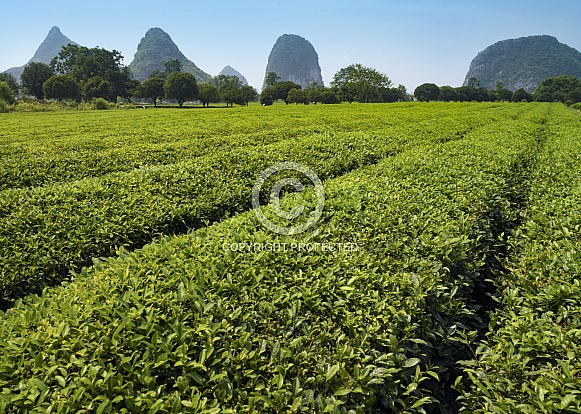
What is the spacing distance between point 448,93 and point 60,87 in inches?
3910

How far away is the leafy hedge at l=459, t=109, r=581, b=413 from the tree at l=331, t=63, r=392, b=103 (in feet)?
279

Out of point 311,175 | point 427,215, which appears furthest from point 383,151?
point 427,215

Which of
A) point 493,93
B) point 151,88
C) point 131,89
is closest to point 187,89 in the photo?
point 151,88

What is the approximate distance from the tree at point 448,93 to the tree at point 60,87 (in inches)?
3790

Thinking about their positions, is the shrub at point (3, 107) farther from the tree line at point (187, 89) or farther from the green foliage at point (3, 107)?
the tree line at point (187, 89)

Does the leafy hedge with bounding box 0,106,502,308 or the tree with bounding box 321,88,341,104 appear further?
the tree with bounding box 321,88,341,104

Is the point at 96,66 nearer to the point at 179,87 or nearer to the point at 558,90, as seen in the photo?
the point at 179,87

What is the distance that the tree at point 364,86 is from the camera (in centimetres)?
8362

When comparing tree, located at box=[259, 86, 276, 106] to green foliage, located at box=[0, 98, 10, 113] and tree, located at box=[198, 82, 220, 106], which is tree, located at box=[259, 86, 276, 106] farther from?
green foliage, located at box=[0, 98, 10, 113]

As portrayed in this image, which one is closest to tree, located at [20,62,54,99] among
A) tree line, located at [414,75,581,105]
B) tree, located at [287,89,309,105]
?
tree, located at [287,89,309,105]

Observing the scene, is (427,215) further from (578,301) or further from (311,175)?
(311,175)

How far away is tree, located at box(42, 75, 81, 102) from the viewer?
69062 millimetres

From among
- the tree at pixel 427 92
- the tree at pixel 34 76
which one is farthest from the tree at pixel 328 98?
the tree at pixel 34 76

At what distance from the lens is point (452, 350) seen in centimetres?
314
